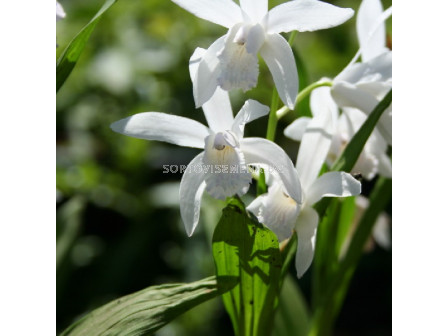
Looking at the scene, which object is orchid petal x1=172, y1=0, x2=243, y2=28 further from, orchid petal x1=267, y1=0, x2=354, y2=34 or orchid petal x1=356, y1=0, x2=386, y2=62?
orchid petal x1=356, y1=0, x2=386, y2=62

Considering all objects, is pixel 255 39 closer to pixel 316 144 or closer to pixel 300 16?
pixel 300 16

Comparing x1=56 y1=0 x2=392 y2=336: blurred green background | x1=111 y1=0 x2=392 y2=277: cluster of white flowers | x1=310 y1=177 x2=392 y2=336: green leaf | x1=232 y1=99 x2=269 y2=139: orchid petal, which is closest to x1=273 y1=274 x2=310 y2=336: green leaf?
x1=310 y1=177 x2=392 y2=336: green leaf

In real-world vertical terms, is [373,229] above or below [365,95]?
below

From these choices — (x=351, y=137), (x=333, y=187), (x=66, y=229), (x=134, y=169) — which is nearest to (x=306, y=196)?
(x=333, y=187)

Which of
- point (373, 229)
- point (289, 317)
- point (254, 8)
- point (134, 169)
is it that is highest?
point (254, 8)

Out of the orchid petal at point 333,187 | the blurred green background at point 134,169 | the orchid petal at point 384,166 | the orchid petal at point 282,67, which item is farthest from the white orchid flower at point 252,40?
the blurred green background at point 134,169

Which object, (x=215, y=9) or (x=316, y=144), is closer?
(x=215, y=9)

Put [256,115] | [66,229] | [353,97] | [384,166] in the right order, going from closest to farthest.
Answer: [256,115] < [353,97] < [384,166] < [66,229]
